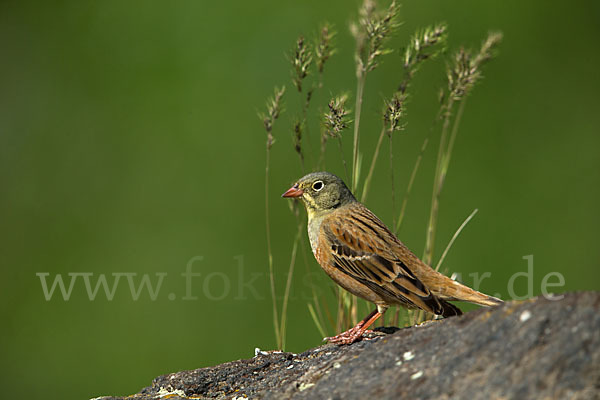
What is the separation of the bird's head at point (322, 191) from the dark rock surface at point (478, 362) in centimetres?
182

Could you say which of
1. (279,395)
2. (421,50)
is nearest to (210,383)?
(279,395)

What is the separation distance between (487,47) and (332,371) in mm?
3312

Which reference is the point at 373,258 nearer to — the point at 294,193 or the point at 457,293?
the point at 457,293

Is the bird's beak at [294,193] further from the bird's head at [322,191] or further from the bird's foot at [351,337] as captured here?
the bird's foot at [351,337]

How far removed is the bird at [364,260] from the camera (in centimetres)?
484

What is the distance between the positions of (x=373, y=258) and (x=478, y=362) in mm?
2172

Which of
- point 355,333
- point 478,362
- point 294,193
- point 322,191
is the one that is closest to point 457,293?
point 355,333

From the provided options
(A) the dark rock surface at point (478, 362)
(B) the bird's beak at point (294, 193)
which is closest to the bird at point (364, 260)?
(B) the bird's beak at point (294, 193)

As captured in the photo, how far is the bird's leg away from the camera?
15.2 feet

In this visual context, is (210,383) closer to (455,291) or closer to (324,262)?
(324,262)

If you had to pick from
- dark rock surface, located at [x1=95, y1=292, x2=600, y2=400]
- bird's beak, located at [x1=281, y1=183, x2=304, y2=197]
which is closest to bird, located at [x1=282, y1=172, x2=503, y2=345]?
bird's beak, located at [x1=281, y1=183, x2=304, y2=197]

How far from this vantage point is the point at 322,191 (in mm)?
5812

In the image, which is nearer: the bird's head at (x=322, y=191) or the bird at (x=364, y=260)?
the bird at (x=364, y=260)

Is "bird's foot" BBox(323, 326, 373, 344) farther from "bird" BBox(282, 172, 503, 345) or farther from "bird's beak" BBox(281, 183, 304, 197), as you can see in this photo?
"bird's beak" BBox(281, 183, 304, 197)
